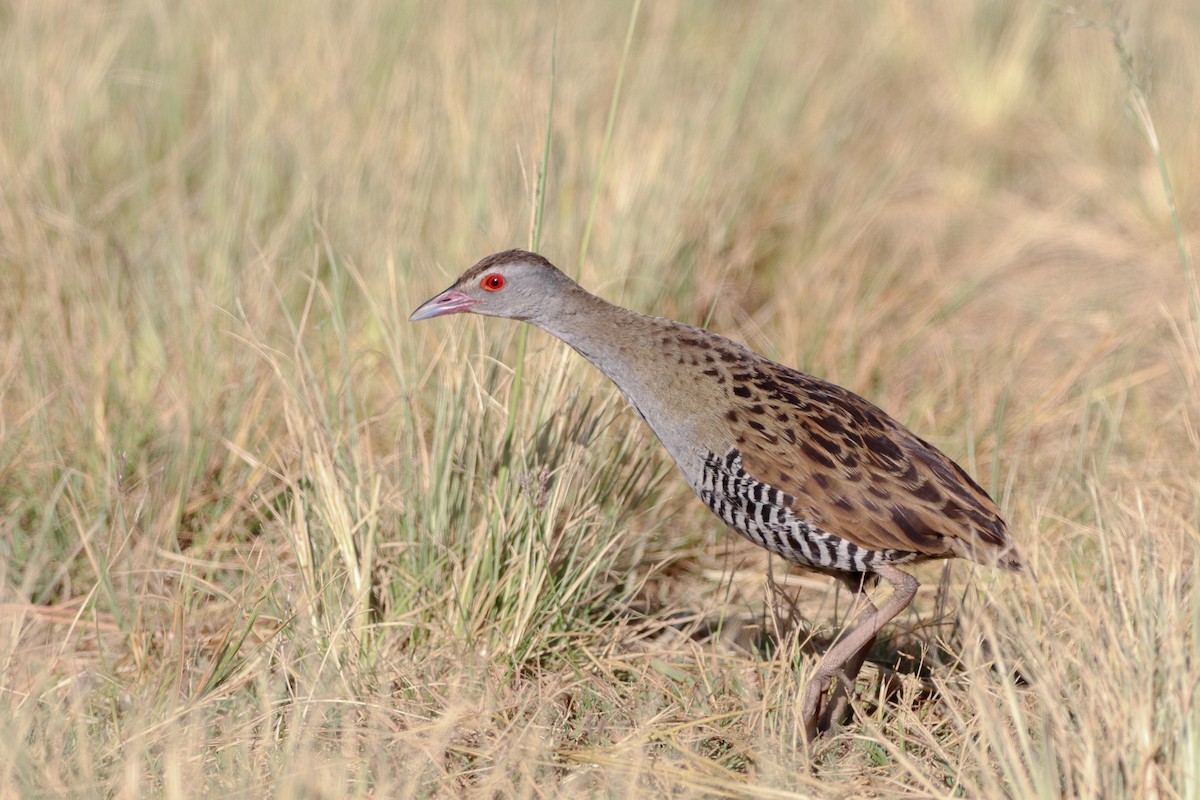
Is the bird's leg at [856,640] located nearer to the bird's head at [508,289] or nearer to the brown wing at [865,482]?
the brown wing at [865,482]

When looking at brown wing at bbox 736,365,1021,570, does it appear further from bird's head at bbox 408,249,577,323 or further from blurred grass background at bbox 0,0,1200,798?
bird's head at bbox 408,249,577,323

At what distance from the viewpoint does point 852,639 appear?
3.42 m

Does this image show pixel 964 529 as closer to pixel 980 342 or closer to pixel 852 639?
pixel 852 639

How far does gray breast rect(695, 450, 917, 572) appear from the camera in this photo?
3357 mm

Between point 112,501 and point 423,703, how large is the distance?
1454 mm

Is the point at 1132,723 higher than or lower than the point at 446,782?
higher

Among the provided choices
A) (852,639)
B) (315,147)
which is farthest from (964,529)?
(315,147)

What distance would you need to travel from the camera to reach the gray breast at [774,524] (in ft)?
11.0

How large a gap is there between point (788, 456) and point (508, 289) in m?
0.86

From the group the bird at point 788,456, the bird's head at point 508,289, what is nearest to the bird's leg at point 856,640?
the bird at point 788,456

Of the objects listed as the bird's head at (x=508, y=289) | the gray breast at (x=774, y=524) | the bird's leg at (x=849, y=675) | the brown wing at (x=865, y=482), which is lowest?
the bird's leg at (x=849, y=675)

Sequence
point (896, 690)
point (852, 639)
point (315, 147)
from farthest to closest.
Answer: point (315, 147)
point (896, 690)
point (852, 639)

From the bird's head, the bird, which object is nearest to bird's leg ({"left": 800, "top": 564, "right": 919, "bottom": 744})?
the bird

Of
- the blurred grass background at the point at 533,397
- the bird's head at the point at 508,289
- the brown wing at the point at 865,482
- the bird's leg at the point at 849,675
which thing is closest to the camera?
the blurred grass background at the point at 533,397
